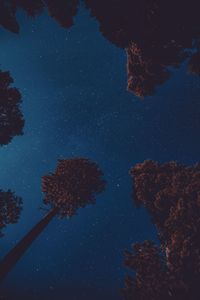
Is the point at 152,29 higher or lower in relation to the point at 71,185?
higher

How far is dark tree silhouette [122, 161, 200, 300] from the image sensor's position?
14992 mm

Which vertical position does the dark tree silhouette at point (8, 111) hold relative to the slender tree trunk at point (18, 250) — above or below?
above

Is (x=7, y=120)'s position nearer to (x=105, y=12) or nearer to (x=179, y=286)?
(x=105, y=12)

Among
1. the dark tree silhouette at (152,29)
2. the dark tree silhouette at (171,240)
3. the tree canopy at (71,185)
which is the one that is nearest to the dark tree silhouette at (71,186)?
the tree canopy at (71,185)

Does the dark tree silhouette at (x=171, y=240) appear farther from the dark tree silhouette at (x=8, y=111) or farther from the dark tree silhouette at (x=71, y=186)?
the dark tree silhouette at (x=8, y=111)

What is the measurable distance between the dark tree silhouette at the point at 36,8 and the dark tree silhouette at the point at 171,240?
9461 mm

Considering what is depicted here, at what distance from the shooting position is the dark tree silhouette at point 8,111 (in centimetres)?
1413

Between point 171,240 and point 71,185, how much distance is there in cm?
623

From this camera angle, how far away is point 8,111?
14555 mm

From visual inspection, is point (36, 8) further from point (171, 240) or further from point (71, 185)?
point (171, 240)

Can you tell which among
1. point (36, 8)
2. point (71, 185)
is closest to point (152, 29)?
point (36, 8)

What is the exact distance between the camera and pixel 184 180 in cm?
1748

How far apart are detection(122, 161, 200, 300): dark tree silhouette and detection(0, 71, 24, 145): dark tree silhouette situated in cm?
820

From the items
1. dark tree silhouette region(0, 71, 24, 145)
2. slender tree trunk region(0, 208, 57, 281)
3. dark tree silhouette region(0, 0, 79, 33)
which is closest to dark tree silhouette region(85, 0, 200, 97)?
dark tree silhouette region(0, 0, 79, 33)
